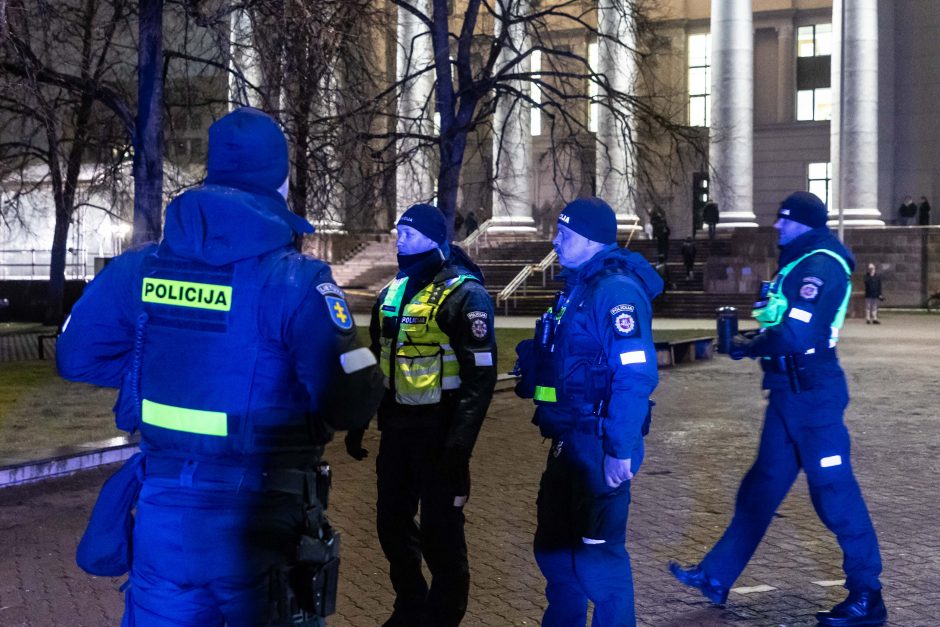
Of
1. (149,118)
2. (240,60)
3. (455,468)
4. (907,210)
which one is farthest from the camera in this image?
(907,210)

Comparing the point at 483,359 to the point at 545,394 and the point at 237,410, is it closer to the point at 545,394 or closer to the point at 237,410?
the point at 545,394

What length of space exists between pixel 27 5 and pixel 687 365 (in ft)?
38.8

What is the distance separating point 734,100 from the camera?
41000 millimetres

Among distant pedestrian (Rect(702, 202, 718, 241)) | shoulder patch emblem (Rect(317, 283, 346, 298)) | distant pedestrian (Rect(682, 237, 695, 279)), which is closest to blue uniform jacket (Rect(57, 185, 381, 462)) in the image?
shoulder patch emblem (Rect(317, 283, 346, 298))

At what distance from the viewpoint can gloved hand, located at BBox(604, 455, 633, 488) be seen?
4301 mm

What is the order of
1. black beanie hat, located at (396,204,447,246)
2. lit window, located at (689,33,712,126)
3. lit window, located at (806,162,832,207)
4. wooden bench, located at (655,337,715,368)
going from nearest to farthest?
1. black beanie hat, located at (396,204,447,246)
2. wooden bench, located at (655,337,715,368)
3. lit window, located at (806,162,832,207)
4. lit window, located at (689,33,712,126)

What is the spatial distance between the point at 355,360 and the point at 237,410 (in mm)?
323

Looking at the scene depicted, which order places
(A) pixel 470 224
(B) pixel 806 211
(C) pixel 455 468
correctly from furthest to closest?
1. (A) pixel 470 224
2. (B) pixel 806 211
3. (C) pixel 455 468

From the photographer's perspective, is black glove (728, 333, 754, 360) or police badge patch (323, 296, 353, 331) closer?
police badge patch (323, 296, 353, 331)

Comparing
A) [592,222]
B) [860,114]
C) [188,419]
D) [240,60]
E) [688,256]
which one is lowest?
[188,419]

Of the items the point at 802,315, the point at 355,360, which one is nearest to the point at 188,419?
the point at 355,360

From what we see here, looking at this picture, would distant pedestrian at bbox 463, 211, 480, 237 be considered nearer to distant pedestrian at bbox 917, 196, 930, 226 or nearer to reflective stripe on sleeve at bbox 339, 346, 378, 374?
distant pedestrian at bbox 917, 196, 930, 226

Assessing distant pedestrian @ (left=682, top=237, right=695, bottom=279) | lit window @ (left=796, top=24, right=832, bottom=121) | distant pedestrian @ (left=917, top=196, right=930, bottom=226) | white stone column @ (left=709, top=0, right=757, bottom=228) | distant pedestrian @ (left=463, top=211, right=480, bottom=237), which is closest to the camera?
distant pedestrian @ (left=682, top=237, right=695, bottom=279)

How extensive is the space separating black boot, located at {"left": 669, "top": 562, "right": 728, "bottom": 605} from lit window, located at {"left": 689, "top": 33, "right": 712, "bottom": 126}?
1764 inches
